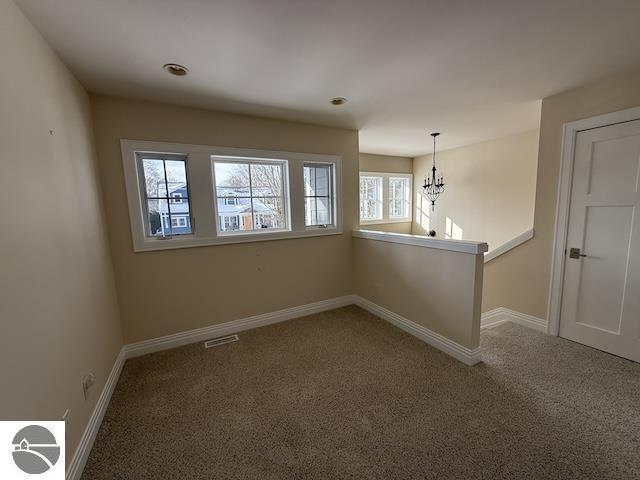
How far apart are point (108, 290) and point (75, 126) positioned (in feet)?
4.25

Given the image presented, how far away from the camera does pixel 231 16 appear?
1.38 meters

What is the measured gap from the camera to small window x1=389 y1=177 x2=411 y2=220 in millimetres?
5848

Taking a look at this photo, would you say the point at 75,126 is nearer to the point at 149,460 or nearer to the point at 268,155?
the point at 268,155

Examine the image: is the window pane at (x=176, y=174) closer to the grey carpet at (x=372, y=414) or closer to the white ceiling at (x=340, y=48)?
the white ceiling at (x=340, y=48)

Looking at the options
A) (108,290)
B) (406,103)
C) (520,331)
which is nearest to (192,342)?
(108,290)

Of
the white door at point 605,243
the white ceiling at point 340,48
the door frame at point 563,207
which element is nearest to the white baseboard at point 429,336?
the door frame at point 563,207

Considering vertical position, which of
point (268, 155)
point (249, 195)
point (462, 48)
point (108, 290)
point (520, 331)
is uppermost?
point (462, 48)

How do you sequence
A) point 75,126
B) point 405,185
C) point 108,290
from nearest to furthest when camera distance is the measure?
point 75,126 < point 108,290 < point 405,185

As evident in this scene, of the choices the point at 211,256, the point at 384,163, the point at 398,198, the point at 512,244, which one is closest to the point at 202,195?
the point at 211,256

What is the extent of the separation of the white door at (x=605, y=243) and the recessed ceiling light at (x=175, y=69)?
3.41 metres

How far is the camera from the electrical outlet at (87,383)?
5.16 ft

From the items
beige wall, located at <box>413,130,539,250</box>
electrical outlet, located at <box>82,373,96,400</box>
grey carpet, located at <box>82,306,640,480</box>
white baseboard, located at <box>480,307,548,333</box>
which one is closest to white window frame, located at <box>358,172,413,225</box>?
beige wall, located at <box>413,130,539,250</box>

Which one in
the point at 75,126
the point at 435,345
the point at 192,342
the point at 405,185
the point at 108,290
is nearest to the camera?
the point at 75,126

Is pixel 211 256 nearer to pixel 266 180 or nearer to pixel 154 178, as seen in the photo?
pixel 154 178
